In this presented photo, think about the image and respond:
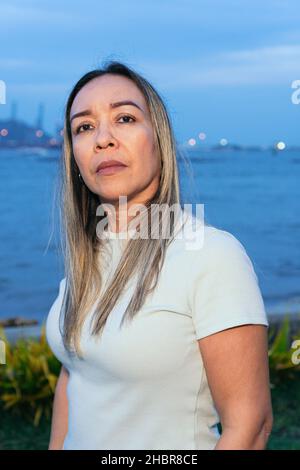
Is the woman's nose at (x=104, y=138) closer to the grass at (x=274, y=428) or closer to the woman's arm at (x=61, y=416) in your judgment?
the woman's arm at (x=61, y=416)

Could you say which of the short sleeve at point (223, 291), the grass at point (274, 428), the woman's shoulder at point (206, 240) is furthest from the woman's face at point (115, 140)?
the grass at point (274, 428)

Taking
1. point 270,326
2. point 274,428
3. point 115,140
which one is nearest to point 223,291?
point 115,140

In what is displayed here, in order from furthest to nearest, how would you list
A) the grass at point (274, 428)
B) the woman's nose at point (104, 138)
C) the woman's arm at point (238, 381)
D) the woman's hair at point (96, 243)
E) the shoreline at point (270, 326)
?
the shoreline at point (270, 326)
the grass at point (274, 428)
the woman's nose at point (104, 138)
the woman's hair at point (96, 243)
the woman's arm at point (238, 381)

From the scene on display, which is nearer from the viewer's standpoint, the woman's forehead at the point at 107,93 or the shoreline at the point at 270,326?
the woman's forehead at the point at 107,93

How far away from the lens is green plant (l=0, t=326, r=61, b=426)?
16.9 feet

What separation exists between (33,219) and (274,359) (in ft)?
67.1

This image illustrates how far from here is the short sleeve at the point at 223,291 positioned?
204 cm

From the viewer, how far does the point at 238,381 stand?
2.05 metres

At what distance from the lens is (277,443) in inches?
192

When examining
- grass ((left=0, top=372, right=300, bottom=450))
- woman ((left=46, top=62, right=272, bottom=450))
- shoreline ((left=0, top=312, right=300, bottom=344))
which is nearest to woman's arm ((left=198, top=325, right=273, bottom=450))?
woman ((left=46, top=62, right=272, bottom=450))

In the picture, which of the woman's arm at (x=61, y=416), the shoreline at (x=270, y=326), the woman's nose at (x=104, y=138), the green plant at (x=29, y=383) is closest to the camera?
the woman's nose at (x=104, y=138)

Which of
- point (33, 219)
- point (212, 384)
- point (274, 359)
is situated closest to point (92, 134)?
point (212, 384)

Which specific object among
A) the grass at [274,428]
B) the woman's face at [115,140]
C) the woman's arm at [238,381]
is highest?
the woman's face at [115,140]
